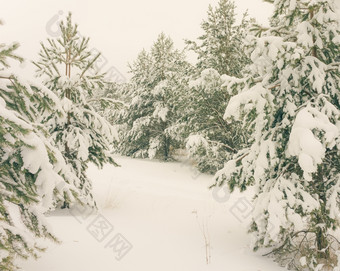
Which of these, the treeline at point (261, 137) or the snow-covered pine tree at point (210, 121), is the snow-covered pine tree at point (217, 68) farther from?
the treeline at point (261, 137)

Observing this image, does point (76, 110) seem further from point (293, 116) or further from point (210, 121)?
point (210, 121)

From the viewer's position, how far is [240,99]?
4.70 m

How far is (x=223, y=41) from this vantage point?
1439 centimetres

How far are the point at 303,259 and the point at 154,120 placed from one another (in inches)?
596

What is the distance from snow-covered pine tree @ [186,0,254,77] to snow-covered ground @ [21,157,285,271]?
714 centimetres

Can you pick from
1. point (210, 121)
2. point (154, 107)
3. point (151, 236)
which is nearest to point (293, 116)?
point (151, 236)

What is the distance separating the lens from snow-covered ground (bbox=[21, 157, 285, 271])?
4.61 m

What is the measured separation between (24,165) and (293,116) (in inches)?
160

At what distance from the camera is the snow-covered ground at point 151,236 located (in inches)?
181

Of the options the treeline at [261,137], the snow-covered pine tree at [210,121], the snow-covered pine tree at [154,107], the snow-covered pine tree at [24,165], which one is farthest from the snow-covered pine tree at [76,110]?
the snow-covered pine tree at [154,107]

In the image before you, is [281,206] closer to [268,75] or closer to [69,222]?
[268,75]

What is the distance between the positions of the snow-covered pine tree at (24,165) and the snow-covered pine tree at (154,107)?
1394 centimetres

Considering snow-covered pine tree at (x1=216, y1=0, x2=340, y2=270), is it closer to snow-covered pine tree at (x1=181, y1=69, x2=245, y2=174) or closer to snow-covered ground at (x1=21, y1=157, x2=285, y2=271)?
snow-covered ground at (x1=21, y1=157, x2=285, y2=271)

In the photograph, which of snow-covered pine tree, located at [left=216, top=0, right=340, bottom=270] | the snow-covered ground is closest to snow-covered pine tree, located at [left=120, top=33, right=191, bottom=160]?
the snow-covered ground
